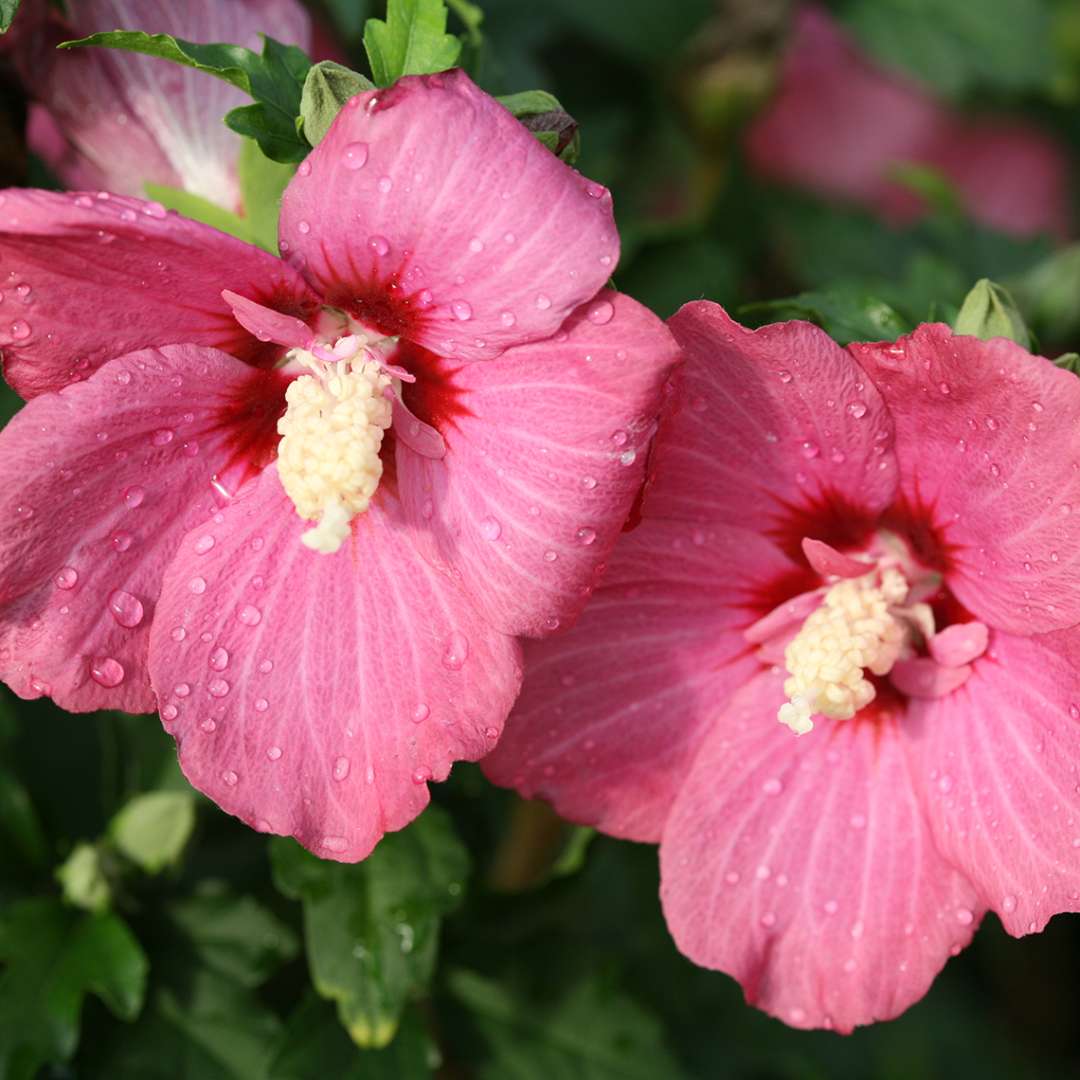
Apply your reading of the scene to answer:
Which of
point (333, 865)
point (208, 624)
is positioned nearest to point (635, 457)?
point (208, 624)

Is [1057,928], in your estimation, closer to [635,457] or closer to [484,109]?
[635,457]

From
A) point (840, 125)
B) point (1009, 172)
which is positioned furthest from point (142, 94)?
point (1009, 172)

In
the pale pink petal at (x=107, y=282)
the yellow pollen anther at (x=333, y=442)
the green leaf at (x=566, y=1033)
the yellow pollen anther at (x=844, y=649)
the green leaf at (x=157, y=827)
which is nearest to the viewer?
the pale pink petal at (x=107, y=282)

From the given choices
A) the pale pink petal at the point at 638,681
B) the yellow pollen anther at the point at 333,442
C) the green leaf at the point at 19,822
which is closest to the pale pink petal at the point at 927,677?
the pale pink petal at the point at 638,681

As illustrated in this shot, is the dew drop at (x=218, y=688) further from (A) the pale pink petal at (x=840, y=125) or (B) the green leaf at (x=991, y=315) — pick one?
(A) the pale pink petal at (x=840, y=125)

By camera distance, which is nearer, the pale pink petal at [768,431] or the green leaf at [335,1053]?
the pale pink petal at [768,431]

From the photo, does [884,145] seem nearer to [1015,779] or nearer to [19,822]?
[1015,779]
